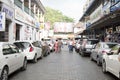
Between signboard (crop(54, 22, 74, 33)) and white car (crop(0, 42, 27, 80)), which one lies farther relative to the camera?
signboard (crop(54, 22, 74, 33))

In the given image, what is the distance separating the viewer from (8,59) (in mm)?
9961

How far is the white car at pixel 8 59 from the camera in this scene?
9281 millimetres

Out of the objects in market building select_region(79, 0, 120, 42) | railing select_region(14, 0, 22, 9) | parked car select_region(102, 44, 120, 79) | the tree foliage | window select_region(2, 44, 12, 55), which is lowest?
parked car select_region(102, 44, 120, 79)

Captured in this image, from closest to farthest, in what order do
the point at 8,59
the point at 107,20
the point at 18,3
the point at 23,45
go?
the point at 8,59
the point at 23,45
the point at 107,20
the point at 18,3

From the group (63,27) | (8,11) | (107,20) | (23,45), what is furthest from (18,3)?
(63,27)

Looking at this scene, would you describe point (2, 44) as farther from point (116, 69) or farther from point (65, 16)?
point (65, 16)

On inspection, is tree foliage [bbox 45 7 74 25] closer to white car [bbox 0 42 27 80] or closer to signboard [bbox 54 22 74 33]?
signboard [bbox 54 22 74 33]

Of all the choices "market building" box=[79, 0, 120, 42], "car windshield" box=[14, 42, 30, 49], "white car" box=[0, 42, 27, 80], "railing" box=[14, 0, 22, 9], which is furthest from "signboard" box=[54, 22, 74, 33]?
"white car" box=[0, 42, 27, 80]

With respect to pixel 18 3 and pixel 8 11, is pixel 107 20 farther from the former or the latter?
pixel 18 3

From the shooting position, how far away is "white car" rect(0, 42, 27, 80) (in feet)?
30.5

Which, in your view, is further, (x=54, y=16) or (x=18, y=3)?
(x=54, y=16)

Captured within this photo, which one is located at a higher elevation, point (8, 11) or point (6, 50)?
point (8, 11)

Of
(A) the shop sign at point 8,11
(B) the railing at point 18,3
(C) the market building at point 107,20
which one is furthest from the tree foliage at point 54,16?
(A) the shop sign at point 8,11

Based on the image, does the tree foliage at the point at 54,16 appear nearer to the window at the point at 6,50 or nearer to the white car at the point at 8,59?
the white car at the point at 8,59
